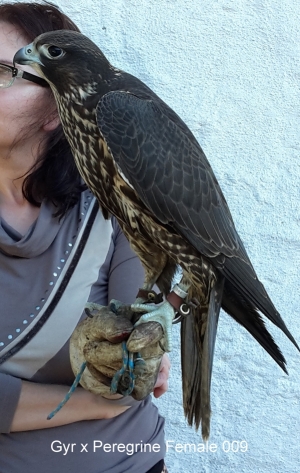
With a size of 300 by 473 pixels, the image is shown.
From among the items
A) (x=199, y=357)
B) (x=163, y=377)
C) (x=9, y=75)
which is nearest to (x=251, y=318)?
(x=199, y=357)

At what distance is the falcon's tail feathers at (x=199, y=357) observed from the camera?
1210 mm

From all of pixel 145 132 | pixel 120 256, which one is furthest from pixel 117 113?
pixel 120 256

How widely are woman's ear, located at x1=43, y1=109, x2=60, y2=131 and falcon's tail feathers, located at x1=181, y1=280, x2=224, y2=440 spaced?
0.65 m

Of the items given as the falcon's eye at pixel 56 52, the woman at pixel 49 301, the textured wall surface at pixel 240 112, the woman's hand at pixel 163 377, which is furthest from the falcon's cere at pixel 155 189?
the textured wall surface at pixel 240 112

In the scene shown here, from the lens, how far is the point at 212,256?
1.19 m

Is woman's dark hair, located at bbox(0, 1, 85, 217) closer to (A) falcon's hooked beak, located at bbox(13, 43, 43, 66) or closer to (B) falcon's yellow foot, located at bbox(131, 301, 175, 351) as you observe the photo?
(A) falcon's hooked beak, located at bbox(13, 43, 43, 66)

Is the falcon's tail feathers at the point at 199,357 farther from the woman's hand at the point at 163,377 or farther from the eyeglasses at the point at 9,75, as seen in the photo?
the eyeglasses at the point at 9,75

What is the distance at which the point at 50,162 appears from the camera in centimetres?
158

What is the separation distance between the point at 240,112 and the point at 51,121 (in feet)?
2.48

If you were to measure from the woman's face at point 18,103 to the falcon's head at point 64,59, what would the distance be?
0.23 m

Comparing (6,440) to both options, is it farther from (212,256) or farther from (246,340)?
(246,340)

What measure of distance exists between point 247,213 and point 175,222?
2.90 ft

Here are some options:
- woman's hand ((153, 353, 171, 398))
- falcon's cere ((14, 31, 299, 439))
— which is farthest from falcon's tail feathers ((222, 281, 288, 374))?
woman's hand ((153, 353, 171, 398))

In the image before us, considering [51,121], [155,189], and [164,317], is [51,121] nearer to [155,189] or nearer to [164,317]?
[155,189]
